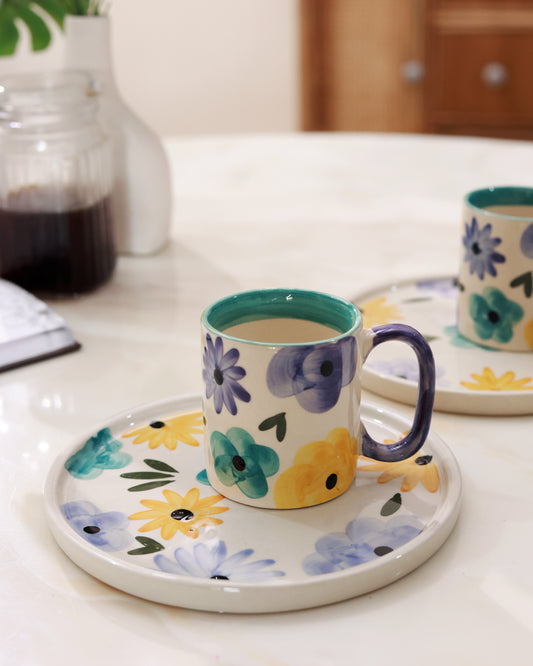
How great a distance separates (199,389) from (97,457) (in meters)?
0.15

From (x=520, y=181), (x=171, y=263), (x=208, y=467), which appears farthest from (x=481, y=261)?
(x=520, y=181)

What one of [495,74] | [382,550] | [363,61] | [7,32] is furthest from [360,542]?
[363,61]

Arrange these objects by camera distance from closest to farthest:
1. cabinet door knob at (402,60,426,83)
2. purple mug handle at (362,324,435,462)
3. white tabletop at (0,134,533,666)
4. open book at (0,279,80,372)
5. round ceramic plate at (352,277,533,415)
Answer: white tabletop at (0,134,533,666) → purple mug handle at (362,324,435,462) → round ceramic plate at (352,277,533,415) → open book at (0,279,80,372) → cabinet door knob at (402,60,426,83)

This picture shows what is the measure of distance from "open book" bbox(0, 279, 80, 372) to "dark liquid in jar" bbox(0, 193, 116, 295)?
0.09 meters

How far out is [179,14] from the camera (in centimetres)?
284

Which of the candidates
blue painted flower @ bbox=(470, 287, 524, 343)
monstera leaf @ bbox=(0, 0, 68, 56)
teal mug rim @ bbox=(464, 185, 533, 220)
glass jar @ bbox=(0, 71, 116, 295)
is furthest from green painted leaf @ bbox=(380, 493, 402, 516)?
monstera leaf @ bbox=(0, 0, 68, 56)

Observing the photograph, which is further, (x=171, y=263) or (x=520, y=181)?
(x=520, y=181)

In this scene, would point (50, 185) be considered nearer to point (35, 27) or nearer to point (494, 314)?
point (35, 27)

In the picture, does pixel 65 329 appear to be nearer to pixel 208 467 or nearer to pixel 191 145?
pixel 208 467

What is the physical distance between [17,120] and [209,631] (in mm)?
646

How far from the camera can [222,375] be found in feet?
1.68

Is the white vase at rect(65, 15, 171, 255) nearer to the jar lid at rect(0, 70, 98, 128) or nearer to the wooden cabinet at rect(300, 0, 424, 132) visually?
the jar lid at rect(0, 70, 98, 128)

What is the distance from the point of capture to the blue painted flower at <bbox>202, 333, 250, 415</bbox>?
0.50 m

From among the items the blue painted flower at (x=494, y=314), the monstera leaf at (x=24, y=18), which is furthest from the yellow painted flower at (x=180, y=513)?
→ the monstera leaf at (x=24, y=18)
